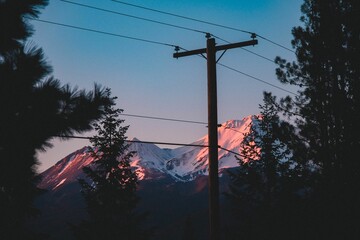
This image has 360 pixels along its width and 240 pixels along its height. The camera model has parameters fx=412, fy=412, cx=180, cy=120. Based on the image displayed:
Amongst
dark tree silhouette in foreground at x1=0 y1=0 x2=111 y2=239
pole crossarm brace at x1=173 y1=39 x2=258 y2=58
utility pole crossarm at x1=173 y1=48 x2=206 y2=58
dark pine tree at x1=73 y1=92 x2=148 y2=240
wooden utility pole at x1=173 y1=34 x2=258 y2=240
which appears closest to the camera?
dark tree silhouette in foreground at x1=0 y1=0 x2=111 y2=239

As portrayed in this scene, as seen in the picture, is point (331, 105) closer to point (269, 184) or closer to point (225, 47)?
point (225, 47)

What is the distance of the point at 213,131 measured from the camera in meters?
10.0

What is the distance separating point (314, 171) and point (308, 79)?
13.1 feet

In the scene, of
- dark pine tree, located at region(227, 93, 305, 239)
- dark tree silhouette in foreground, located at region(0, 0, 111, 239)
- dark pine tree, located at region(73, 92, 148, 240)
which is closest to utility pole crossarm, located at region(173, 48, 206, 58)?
dark tree silhouette in foreground, located at region(0, 0, 111, 239)

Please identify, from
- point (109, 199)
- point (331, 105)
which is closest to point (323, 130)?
point (331, 105)

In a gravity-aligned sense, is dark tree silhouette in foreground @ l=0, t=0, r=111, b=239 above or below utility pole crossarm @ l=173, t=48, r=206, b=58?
below

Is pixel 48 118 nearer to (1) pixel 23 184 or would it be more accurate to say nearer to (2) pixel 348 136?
(1) pixel 23 184

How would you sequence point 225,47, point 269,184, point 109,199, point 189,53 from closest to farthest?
1. point 225,47
2. point 189,53
3. point 109,199
4. point 269,184

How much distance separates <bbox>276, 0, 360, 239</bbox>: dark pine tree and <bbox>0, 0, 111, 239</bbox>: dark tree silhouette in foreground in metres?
12.8

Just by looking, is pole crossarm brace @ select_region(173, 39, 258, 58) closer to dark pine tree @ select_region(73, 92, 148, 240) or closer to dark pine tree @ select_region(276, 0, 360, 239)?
dark pine tree @ select_region(276, 0, 360, 239)

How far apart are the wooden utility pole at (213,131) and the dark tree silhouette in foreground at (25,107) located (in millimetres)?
6377

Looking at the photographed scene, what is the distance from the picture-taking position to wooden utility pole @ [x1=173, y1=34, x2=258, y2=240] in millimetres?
9586

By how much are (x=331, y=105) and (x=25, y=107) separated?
50.1ft

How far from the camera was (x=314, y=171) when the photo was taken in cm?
1694
